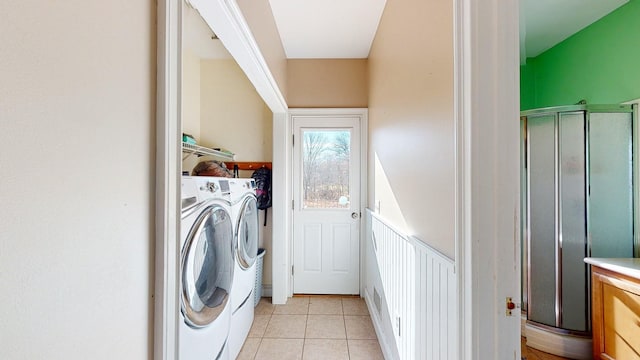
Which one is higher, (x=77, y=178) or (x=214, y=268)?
(x=77, y=178)

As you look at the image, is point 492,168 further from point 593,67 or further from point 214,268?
point 593,67

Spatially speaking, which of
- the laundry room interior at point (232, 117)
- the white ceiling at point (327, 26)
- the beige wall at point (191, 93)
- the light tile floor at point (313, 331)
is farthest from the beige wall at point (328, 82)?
the light tile floor at point (313, 331)

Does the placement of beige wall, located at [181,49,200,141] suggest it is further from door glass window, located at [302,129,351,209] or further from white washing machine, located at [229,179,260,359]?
door glass window, located at [302,129,351,209]

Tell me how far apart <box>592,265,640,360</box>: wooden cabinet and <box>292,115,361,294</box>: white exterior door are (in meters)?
1.90

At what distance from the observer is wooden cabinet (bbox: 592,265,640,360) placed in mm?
1580

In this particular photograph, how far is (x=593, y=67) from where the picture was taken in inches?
91.2

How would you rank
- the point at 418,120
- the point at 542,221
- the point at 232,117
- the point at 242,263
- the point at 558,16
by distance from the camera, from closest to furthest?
1. the point at 418,120
2. the point at 242,263
3. the point at 542,221
4. the point at 558,16
5. the point at 232,117

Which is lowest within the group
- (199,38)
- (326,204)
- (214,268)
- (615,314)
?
(615,314)

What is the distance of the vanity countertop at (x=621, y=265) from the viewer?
160 cm

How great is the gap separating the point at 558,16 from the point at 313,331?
3.48 meters

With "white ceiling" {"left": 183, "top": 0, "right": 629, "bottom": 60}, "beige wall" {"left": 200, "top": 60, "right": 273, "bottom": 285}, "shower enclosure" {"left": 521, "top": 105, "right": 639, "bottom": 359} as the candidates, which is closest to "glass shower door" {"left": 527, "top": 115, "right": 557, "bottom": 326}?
"shower enclosure" {"left": 521, "top": 105, "right": 639, "bottom": 359}

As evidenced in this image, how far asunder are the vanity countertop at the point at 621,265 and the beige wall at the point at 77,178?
2545mm

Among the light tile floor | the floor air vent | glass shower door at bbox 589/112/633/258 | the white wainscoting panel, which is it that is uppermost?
glass shower door at bbox 589/112/633/258

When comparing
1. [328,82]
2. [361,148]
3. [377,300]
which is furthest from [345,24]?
[377,300]
